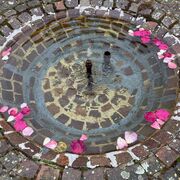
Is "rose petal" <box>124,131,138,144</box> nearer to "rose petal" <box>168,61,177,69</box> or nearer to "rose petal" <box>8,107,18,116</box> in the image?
"rose petal" <box>168,61,177,69</box>

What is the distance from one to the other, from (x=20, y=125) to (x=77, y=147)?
2.02 ft

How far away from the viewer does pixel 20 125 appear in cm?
414

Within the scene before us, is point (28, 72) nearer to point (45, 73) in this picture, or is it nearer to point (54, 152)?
point (45, 73)

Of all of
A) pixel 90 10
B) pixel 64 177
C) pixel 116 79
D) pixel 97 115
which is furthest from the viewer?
pixel 90 10

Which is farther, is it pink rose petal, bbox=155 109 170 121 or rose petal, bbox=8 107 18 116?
rose petal, bbox=8 107 18 116

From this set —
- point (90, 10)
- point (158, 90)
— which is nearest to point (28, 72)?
point (90, 10)

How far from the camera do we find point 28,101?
4.50 meters

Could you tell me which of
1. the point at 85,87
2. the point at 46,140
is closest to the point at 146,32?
the point at 85,87

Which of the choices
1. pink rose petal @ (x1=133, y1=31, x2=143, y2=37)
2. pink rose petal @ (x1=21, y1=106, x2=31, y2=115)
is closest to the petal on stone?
pink rose petal @ (x1=133, y1=31, x2=143, y2=37)

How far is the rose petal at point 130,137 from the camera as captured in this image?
4027 mm

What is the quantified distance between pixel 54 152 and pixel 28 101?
801 mm

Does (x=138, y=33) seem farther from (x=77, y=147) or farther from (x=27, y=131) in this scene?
(x=27, y=131)

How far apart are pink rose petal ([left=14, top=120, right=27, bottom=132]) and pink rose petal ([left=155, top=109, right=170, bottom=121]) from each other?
132 centimetres

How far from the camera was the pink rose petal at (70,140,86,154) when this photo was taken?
13.0ft
